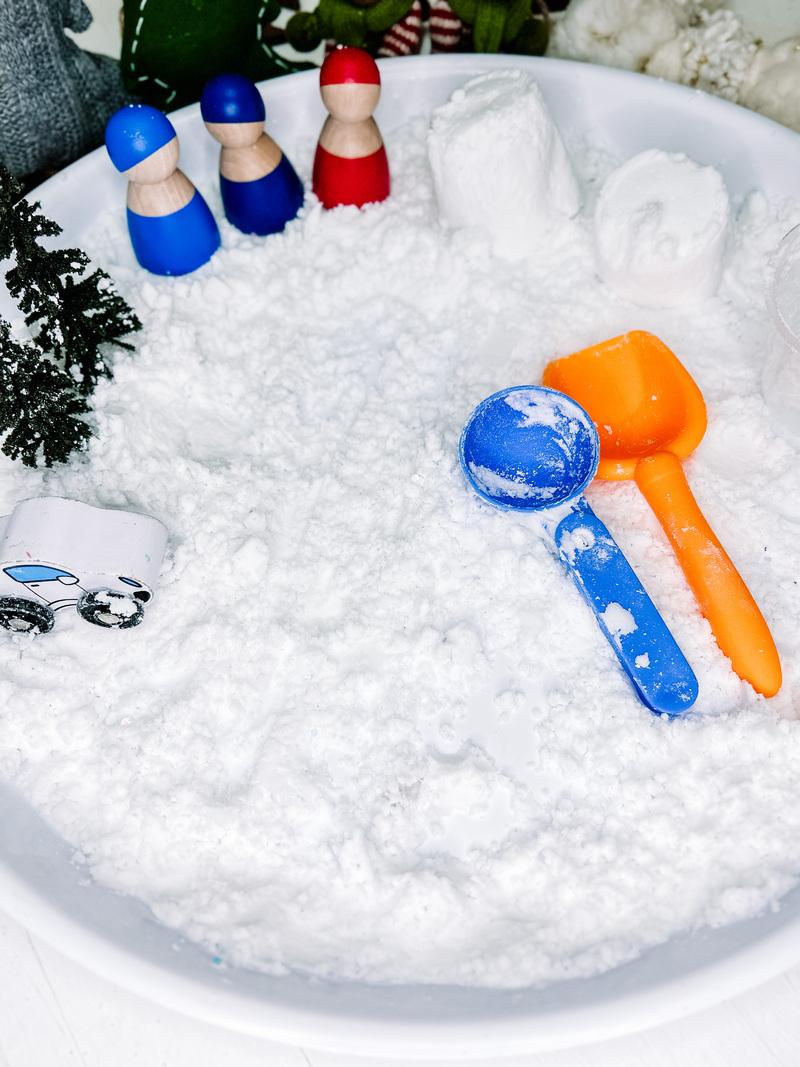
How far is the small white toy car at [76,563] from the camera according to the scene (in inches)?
20.8

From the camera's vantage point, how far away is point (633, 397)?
603mm

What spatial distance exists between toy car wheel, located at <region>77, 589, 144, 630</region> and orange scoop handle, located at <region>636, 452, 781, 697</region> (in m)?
0.30

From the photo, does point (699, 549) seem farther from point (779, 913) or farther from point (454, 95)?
point (454, 95)

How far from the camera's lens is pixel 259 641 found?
55 cm

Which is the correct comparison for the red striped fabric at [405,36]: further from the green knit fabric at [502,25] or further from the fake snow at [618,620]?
the fake snow at [618,620]

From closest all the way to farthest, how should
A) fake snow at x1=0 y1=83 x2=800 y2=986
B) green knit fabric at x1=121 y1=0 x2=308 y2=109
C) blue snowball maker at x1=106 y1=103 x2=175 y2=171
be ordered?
fake snow at x1=0 y1=83 x2=800 y2=986 < blue snowball maker at x1=106 y1=103 x2=175 y2=171 < green knit fabric at x1=121 y1=0 x2=308 y2=109

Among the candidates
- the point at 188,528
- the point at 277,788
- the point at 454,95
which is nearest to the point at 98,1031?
the point at 277,788

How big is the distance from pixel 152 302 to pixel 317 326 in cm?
11

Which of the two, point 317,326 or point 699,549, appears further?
point 317,326

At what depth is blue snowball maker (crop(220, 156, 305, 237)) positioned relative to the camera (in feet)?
2.23

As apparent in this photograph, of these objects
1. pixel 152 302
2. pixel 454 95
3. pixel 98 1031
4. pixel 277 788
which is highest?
pixel 454 95

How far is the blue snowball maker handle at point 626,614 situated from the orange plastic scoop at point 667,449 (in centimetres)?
3

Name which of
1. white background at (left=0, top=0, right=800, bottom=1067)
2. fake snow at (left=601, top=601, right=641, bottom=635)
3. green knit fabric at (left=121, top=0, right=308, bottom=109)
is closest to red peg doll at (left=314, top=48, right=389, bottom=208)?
green knit fabric at (left=121, top=0, right=308, bottom=109)

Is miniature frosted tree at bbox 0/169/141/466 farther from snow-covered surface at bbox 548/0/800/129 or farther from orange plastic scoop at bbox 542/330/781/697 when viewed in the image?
snow-covered surface at bbox 548/0/800/129
